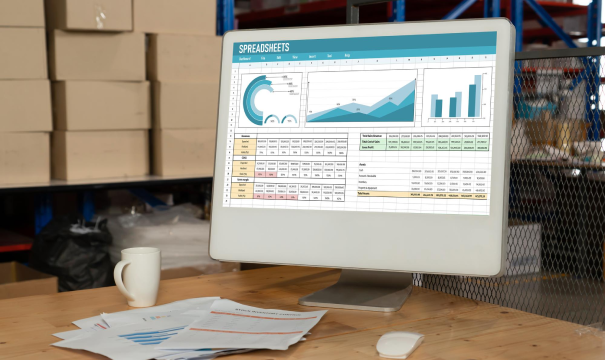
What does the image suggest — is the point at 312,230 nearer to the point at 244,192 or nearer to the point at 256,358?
the point at 244,192

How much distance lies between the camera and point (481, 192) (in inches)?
37.1

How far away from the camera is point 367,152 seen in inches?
39.3

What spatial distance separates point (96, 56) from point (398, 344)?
2.04 m

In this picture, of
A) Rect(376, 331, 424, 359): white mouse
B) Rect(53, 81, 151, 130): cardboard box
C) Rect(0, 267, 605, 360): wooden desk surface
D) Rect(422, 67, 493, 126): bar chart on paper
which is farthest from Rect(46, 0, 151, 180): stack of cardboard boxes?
Rect(376, 331, 424, 359): white mouse

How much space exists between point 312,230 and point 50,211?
193 cm

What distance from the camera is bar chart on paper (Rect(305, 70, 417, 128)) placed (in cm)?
99

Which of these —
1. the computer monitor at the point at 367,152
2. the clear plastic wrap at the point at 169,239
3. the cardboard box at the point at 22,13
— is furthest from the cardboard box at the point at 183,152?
the computer monitor at the point at 367,152

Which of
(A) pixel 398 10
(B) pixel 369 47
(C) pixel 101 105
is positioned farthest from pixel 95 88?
(B) pixel 369 47

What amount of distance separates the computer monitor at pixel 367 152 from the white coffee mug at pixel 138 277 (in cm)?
10

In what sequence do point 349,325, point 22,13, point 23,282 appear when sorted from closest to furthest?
1. point 349,325
2. point 23,282
3. point 22,13

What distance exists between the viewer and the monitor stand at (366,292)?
99cm

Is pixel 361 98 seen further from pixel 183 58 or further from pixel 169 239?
pixel 183 58

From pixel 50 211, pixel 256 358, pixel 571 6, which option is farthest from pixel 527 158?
pixel 571 6

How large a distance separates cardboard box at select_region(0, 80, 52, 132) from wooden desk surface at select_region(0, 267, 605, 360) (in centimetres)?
146
